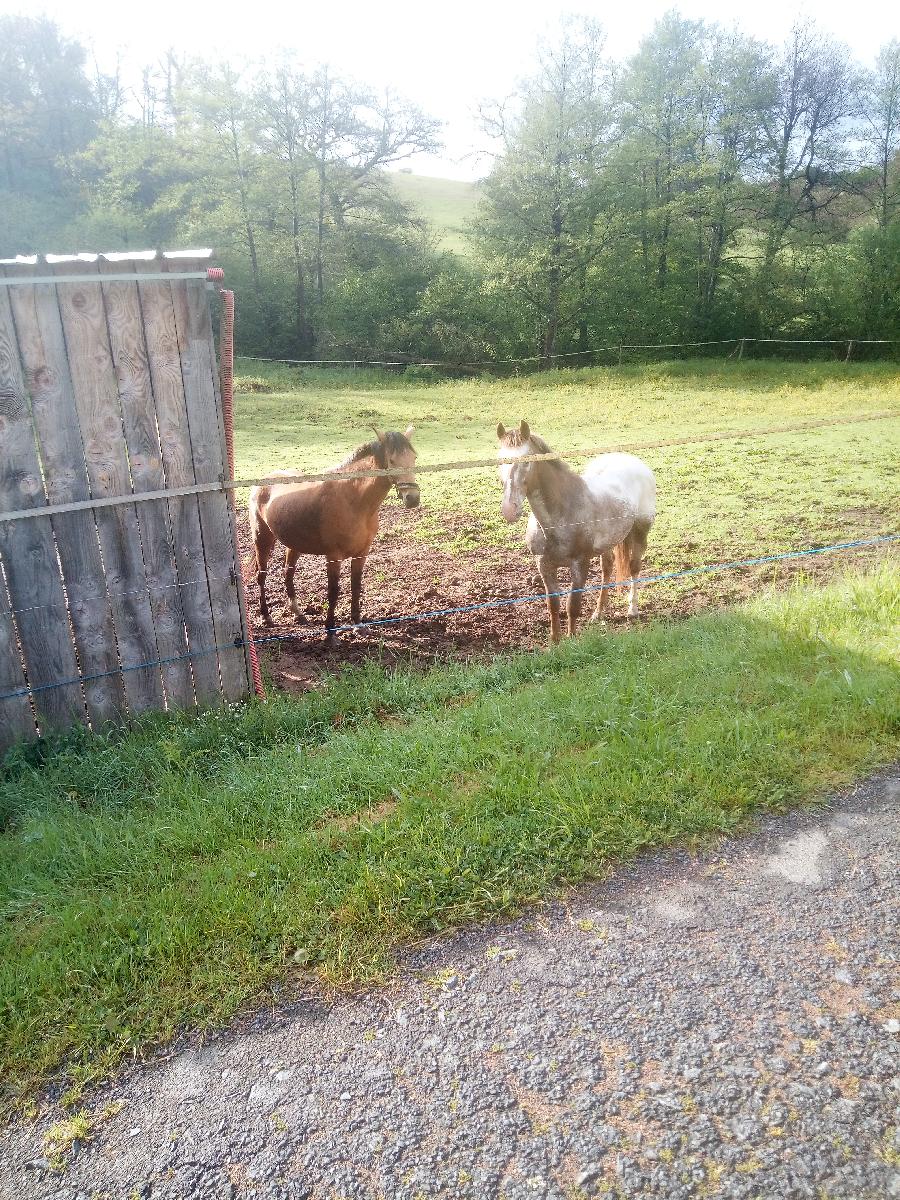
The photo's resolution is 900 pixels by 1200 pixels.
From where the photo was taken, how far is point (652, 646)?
5.62m

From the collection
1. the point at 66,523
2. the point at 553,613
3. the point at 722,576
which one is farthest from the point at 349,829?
the point at 722,576

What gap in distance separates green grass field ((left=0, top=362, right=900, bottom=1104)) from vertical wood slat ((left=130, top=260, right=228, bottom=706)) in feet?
1.42

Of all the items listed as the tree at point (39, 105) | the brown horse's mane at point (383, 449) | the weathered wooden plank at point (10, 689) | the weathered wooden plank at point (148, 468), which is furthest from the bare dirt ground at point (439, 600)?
the tree at point (39, 105)

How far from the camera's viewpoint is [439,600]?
316 inches

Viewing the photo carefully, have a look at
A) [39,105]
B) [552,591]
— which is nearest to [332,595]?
[552,591]

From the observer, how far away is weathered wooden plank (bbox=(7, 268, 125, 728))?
14.5 feet

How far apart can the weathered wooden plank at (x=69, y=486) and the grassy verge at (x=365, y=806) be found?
40cm

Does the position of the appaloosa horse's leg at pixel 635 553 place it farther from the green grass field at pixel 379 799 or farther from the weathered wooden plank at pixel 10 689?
the weathered wooden plank at pixel 10 689

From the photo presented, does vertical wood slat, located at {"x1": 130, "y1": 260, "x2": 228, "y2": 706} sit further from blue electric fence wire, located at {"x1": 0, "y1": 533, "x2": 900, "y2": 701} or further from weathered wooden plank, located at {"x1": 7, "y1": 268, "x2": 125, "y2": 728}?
weathered wooden plank, located at {"x1": 7, "y1": 268, "x2": 125, "y2": 728}

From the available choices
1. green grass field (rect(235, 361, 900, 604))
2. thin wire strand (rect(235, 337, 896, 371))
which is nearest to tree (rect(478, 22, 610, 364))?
thin wire strand (rect(235, 337, 896, 371))

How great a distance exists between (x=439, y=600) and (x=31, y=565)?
409cm

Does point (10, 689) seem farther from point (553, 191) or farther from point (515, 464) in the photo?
point (553, 191)

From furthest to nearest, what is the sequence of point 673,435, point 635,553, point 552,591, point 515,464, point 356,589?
point 673,435
point 635,553
point 356,589
point 552,591
point 515,464

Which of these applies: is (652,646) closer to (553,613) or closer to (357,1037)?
(553,613)
